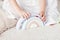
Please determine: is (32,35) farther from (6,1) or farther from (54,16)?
(6,1)

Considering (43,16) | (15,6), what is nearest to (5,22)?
(15,6)

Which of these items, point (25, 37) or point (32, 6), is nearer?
point (25, 37)

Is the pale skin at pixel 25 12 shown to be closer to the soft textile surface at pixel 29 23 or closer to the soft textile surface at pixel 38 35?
the soft textile surface at pixel 29 23

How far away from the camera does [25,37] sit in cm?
99

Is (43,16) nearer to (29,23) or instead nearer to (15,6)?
(29,23)

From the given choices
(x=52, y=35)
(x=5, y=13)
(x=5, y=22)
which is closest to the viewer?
(x=52, y=35)

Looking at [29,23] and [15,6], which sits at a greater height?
[15,6]

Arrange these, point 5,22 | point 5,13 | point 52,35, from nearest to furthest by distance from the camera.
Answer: point 52,35 < point 5,22 < point 5,13

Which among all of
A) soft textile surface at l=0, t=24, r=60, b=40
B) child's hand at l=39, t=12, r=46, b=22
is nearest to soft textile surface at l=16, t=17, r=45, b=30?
child's hand at l=39, t=12, r=46, b=22

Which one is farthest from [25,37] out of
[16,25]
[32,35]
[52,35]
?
[16,25]

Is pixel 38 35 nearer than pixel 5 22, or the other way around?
pixel 38 35

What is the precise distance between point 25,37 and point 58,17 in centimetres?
48

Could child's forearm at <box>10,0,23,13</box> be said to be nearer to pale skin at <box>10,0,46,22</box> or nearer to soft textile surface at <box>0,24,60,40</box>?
pale skin at <box>10,0,46,22</box>

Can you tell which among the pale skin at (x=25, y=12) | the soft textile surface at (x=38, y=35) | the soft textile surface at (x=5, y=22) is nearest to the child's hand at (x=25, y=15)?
the pale skin at (x=25, y=12)
